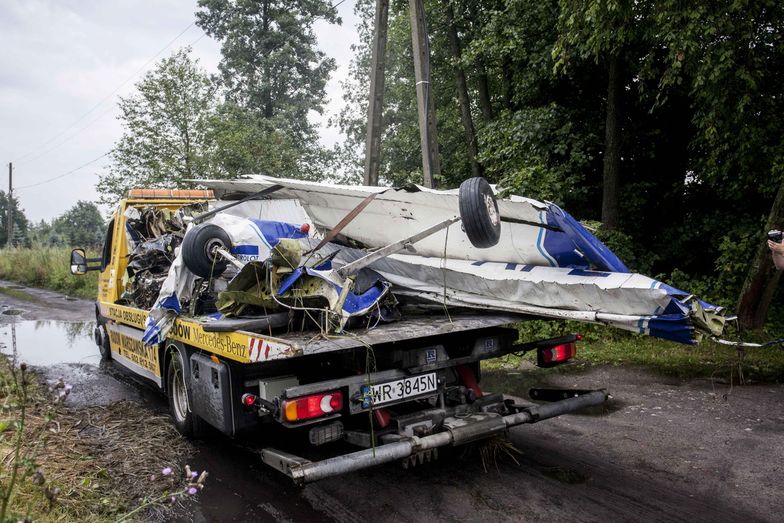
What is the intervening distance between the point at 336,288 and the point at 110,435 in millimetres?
2806

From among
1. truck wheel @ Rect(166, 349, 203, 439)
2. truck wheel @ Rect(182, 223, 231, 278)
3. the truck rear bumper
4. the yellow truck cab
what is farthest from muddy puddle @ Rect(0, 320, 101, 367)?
the truck rear bumper

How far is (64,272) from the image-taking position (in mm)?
22016

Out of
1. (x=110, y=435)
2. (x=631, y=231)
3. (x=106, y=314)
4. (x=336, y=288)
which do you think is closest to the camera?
(x=336, y=288)

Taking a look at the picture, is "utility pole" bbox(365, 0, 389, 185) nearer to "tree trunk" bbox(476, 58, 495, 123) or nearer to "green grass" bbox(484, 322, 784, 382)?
"green grass" bbox(484, 322, 784, 382)

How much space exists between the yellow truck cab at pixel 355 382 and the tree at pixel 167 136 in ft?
43.0

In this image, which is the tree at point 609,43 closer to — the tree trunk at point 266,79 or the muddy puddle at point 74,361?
the muddy puddle at point 74,361

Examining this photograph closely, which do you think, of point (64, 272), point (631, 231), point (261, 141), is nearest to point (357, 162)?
point (261, 141)

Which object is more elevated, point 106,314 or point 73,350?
point 106,314

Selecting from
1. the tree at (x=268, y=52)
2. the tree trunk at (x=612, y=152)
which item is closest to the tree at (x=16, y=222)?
the tree at (x=268, y=52)

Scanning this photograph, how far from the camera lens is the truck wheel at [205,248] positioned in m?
4.51

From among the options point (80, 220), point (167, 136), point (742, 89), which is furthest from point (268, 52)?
point (80, 220)

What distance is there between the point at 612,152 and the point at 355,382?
8504 mm

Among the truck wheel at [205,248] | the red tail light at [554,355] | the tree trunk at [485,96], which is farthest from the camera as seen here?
the tree trunk at [485,96]

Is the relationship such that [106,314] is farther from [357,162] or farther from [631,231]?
[357,162]
